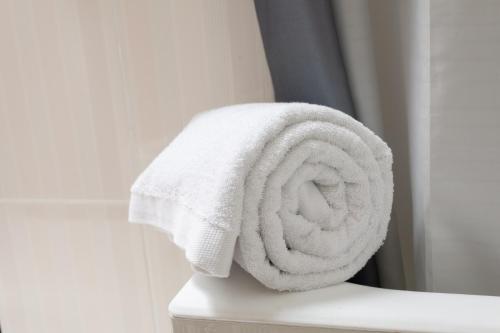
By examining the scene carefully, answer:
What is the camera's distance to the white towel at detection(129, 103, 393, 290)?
562 mm

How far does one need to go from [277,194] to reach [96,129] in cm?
62

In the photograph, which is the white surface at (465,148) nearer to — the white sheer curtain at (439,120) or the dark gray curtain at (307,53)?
the white sheer curtain at (439,120)

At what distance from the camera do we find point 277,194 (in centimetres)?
58

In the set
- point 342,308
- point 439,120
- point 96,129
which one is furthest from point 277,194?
point 96,129

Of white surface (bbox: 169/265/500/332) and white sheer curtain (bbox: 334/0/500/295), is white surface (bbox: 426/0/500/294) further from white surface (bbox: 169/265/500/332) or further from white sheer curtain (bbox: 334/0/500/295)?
white surface (bbox: 169/265/500/332)

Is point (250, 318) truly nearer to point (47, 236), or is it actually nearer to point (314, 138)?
point (314, 138)

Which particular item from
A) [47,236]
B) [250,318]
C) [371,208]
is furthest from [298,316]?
[47,236]

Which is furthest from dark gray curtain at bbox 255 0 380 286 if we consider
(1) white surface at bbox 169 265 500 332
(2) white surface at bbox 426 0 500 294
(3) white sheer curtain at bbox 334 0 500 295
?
(1) white surface at bbox 169 265 500 332

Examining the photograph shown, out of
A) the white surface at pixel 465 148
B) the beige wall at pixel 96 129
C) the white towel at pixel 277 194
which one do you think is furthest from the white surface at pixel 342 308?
the beige wall at pixel 96 129

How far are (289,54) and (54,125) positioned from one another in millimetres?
556

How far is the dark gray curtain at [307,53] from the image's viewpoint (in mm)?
820

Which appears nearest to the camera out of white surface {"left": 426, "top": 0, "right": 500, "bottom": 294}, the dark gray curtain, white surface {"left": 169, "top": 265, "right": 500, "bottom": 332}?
white surface {"left": 169, "top": 265, "right": 500, "bottom": 332}

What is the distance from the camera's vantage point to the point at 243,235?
0.57 m

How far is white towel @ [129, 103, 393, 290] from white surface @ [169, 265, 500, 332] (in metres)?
0.03
